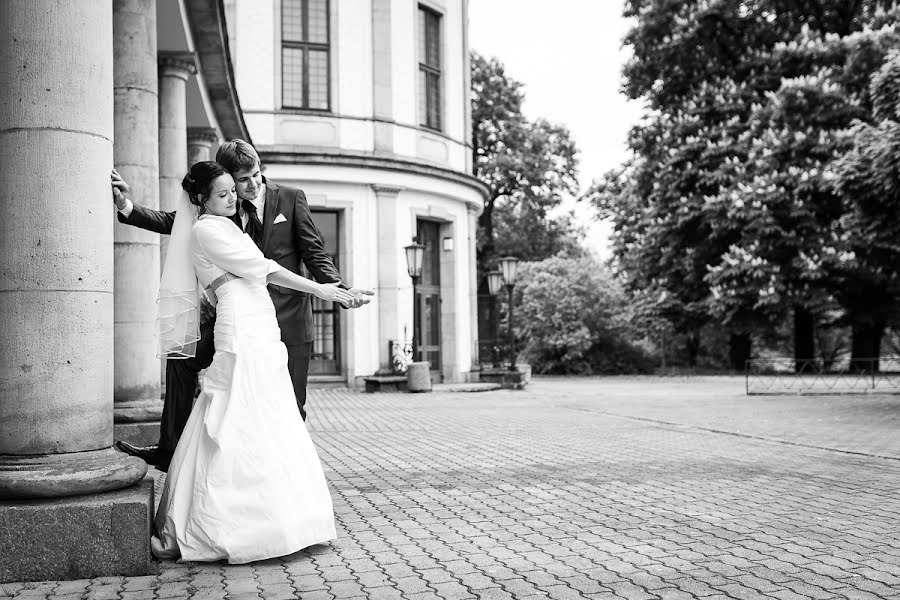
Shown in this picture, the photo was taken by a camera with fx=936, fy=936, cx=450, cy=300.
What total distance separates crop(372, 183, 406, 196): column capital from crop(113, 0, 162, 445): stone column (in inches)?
583

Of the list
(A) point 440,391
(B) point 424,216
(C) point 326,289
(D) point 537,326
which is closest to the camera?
(C) point 326,289

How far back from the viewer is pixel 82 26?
4613 millimetres

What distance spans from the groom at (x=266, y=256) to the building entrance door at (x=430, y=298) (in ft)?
63.5

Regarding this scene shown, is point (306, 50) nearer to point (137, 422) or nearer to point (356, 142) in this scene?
point (356, 142)

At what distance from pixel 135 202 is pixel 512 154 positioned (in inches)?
1335

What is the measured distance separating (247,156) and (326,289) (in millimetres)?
834

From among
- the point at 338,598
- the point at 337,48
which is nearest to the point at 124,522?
the point at 338,598

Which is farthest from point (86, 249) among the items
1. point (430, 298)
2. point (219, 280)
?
point (430, 298)

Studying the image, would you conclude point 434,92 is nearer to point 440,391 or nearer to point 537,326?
point 440,391

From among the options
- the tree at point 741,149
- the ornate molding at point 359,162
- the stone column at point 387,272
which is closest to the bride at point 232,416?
the ornate molding at point 359,162

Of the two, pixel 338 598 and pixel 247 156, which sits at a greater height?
pixel 247 156

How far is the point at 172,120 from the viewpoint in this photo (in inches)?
432

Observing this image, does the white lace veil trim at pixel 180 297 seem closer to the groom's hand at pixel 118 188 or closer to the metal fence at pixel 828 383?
the groom's hand at pixel 118 188

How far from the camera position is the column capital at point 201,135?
14.7m
